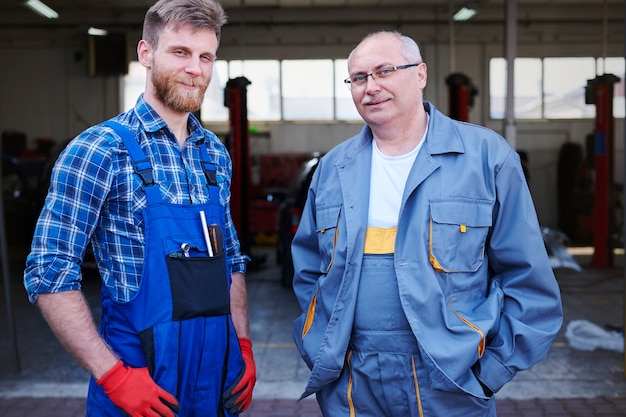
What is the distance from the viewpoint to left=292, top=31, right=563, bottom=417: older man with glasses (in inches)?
89.1

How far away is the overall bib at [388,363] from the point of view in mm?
2307

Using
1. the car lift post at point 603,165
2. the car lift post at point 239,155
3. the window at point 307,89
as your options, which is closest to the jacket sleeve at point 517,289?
the car lift post at point 239,155

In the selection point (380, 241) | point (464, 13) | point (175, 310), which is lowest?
point (175, 310)

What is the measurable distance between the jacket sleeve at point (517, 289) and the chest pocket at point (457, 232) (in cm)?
8

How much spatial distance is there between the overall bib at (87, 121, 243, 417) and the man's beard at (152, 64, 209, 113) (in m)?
0.18

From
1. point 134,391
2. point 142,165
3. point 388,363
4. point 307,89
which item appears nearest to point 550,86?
point 307,89

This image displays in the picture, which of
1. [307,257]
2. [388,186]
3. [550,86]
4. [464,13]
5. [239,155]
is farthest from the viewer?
[550,86]

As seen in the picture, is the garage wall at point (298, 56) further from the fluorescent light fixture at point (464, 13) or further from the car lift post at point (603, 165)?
the car lift post at point (603, 165)

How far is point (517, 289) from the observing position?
234 cm

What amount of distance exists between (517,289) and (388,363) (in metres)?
0.49

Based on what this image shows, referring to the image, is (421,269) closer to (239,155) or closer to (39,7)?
(239,155)

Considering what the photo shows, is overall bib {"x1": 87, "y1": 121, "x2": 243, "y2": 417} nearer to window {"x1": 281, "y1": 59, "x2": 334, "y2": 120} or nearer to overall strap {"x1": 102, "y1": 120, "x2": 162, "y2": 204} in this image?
overall strap {"x1": 102, "y1": 120, "x2": 162, "y2": 204}

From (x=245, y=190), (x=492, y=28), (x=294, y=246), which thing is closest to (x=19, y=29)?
(x=245, y=190)

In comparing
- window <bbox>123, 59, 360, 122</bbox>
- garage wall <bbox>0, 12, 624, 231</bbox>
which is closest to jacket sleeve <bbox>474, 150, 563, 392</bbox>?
garage wall <bbox>0, 12, 624, 231</bbox>
